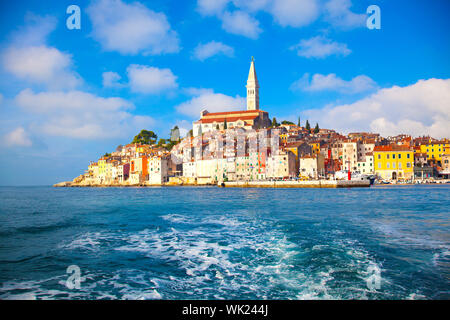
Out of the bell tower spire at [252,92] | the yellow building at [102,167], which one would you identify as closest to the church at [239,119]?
the bell tower spire at [252,92]

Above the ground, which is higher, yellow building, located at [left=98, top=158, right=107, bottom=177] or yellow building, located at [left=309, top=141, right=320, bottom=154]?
yellow building, located at [left=309, top=141, right=320, bottom=154]

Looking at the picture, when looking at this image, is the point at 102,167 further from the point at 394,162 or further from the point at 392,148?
the point at 394,162

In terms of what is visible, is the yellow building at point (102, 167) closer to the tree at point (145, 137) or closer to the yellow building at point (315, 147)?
the tree at point (145, 137)

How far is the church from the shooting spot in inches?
3263

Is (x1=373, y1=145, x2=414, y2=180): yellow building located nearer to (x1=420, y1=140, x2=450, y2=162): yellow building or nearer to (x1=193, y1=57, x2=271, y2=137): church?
(x1=420, y1=140, x2=450, y2=162): yellow building

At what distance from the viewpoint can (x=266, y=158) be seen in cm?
6256

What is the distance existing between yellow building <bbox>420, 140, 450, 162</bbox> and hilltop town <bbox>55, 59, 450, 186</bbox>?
0.16m

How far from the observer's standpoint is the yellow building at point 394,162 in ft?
181

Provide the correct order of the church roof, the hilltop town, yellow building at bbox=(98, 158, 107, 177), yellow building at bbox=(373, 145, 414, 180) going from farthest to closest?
the church roof, yellow building at bbox=(98, 158, 107, 177), the hilltop town, yellow building at bbox=(373, 145, 414, 180)

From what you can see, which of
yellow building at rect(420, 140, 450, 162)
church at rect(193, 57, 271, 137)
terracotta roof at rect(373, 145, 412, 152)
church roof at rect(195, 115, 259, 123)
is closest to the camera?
terracotta roof at rect(373, 145, 412, 152)

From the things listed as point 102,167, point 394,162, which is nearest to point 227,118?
point 102,167

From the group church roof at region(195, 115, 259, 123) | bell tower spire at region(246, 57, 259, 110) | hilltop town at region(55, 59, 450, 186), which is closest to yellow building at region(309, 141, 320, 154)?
hilltop town at region(55, 59, 450, 186)

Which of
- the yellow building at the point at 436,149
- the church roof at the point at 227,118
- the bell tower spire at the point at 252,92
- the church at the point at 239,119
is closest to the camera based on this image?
the yellow building at the point at 436,149
